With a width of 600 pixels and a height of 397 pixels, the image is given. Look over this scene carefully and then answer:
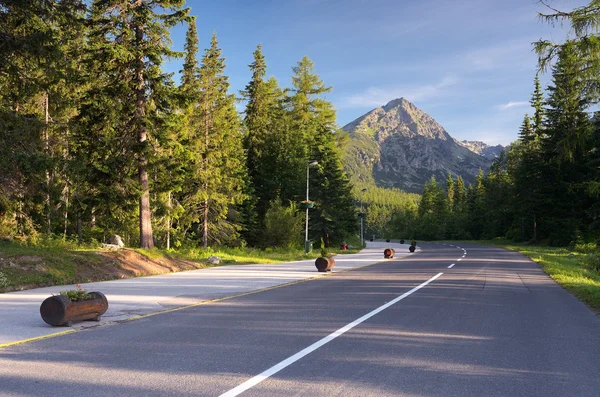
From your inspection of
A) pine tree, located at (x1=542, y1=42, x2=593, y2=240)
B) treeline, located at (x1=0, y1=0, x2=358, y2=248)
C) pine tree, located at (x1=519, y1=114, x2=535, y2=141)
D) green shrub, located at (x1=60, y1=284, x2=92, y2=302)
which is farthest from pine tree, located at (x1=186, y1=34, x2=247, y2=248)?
pine tree, located at (x1=519, y1=114, x2=535, y2=141)

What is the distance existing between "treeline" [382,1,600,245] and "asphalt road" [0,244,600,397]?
7044 mm

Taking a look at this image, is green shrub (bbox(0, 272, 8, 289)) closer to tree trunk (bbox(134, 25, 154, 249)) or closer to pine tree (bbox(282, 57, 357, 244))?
tree trunk (bbox(134, 25, 154, 249))

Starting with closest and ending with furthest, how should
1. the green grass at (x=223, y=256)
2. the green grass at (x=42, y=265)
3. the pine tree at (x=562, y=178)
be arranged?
the green grass at (x=42, y=265), the green grass at (x=223, y=256), the pine tree at (x=562, y=178)

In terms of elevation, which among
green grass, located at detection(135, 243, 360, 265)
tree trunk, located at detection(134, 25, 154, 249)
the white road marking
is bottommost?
green grass, located at detection(135, 243, 360, 265)

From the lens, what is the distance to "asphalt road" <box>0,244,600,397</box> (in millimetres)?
4762

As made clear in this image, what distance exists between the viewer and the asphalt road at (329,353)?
4.76m

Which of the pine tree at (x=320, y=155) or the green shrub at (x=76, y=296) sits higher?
the pine tree at (x=320, y=155)

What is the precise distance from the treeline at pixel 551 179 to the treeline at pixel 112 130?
16265 millimetres

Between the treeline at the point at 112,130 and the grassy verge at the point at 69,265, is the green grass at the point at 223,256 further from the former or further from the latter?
the treeline at the point at 112,130

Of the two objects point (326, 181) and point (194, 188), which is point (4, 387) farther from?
point (326, 181)

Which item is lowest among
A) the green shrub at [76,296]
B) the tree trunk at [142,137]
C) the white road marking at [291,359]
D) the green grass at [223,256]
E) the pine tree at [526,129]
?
the green grass at [223,256]

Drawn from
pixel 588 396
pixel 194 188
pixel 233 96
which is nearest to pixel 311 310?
pixel 588 396

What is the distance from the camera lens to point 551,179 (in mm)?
53844

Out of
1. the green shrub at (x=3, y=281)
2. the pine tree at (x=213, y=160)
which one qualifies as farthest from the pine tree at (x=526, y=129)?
the green shrub at (x=3, y=281)
